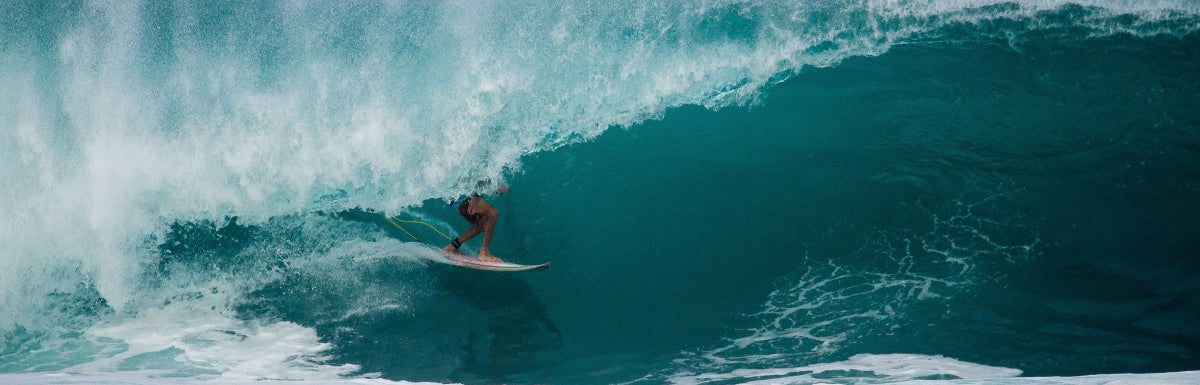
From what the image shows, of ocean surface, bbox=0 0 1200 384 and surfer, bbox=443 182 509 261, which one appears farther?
surfer, bbox=443 182 509 261

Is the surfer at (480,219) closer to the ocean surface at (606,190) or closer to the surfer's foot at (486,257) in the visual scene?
the surfer's foot at (486,257)

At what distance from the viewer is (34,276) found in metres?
7.38

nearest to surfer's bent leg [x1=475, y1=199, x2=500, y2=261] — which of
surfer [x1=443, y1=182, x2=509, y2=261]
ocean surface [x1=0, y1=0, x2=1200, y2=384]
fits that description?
surfer [x1=443, y1=182, x2=509, y2=261]

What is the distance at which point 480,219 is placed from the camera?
263 inches

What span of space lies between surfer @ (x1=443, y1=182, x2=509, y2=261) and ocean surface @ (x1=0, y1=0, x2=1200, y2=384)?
29 cm

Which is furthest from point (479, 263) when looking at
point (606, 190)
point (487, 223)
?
point (606, 190)

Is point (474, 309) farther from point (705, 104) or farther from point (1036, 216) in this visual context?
point (1036, 216)

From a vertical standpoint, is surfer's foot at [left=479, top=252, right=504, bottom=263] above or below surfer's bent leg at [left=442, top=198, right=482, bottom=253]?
below

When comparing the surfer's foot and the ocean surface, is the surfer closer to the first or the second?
the surfer's foot

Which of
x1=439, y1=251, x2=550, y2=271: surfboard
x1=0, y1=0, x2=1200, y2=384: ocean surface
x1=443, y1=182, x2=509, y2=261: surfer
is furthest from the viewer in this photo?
x1=443, y1=182, x2=509, y2=261: surfer

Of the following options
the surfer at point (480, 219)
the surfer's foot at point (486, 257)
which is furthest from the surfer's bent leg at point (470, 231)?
the surfer's foot at point (486, 257)

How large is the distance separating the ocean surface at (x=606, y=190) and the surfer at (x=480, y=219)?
11.5 inches

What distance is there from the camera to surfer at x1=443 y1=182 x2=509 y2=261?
6547 mm

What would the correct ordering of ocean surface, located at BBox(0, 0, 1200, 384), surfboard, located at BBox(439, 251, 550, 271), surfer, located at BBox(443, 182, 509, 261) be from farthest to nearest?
1. surfer, located at BBox(443, 182, 509, 261)
2. surfboard, located at BBox(439, 251, 550, 271)
3. ocean surface, located at BBox(0, 0, 1200, 384)
